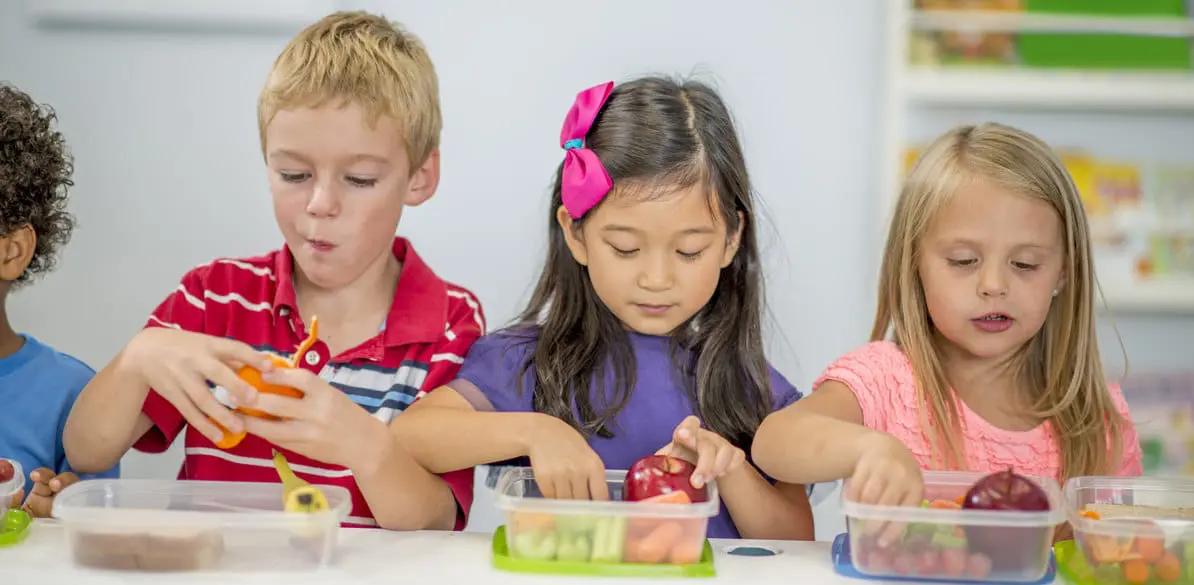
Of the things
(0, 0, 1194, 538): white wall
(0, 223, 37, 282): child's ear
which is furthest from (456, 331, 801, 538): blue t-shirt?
(0, 0, 1194, 538): white wall

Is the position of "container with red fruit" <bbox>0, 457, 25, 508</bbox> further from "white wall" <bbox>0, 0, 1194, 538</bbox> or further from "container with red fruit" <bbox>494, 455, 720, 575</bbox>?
"white wall" <bbox>0, 0, 1194, 538</bbox>

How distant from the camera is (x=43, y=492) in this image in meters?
1.42

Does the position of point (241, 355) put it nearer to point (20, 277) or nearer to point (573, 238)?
point (573, 238)

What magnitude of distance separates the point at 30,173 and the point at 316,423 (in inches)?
26.1

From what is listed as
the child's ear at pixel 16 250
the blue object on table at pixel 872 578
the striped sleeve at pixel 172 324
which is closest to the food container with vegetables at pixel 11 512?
the striped sleeve at pixel 172 324

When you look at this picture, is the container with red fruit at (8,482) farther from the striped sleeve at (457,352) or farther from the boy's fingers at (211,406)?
the striped sleeve at (457,352)

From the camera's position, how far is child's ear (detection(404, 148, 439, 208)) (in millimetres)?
1654

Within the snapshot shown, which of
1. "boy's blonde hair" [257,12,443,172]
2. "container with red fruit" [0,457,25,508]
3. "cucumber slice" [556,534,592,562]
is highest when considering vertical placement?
"boy's blonde hair" [257,12,443,172]

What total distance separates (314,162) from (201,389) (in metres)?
0.42

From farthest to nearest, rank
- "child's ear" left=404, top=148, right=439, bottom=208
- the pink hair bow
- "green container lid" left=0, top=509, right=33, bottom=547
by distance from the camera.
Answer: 1. "child's ear" left=404, top=148, right=439, bottom=208
2. the pink hair bow
3. "green container lid" left=0, top=509, right=33, bottom=547

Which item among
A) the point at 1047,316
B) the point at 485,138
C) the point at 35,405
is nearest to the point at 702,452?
the point at 1047,316

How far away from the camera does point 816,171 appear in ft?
8.46

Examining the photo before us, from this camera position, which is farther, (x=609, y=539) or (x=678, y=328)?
(x=678, y=328)

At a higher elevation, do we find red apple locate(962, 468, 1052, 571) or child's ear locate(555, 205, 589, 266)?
child's ear locate(555, 205, 589, 266)
